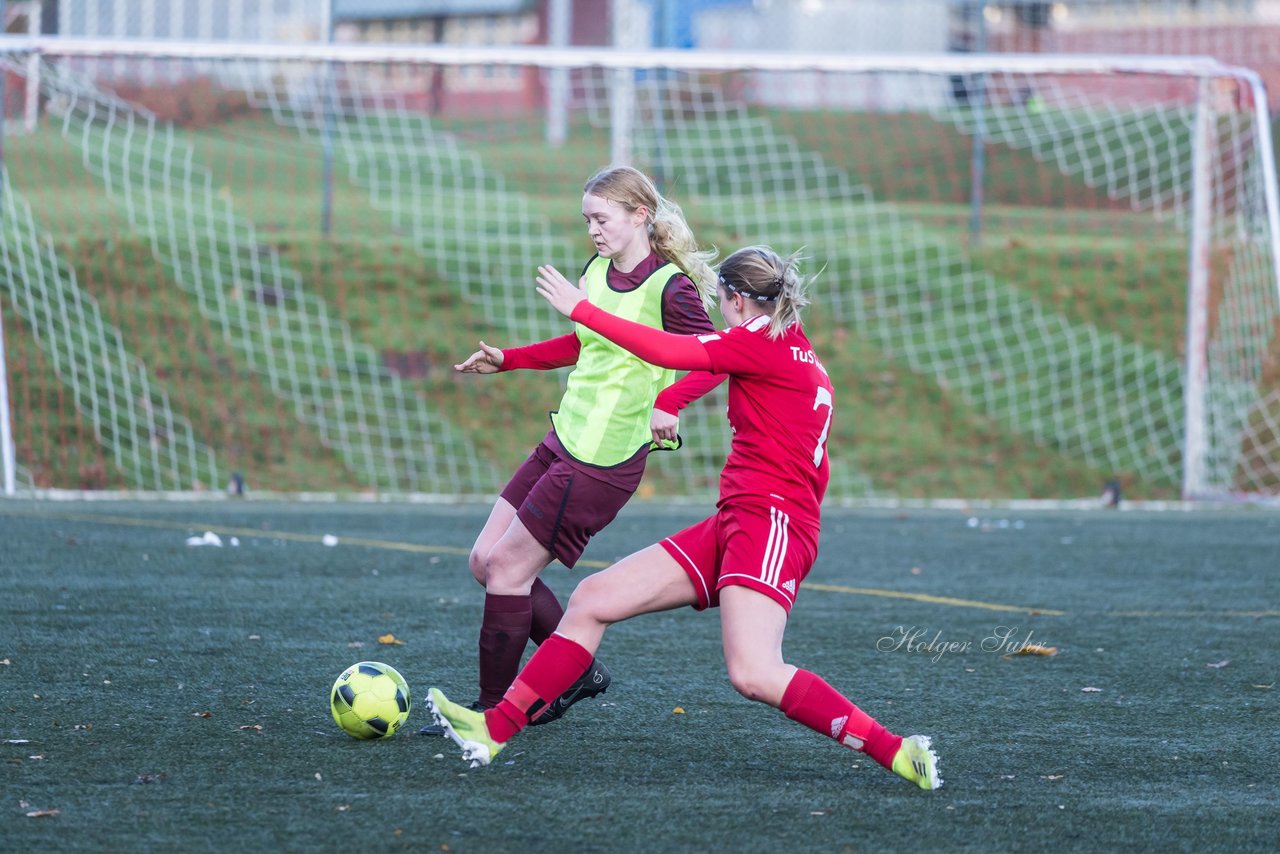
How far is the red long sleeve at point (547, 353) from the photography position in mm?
4629

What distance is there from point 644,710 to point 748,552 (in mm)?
976

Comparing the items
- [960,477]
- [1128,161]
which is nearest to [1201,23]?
[1128,161]

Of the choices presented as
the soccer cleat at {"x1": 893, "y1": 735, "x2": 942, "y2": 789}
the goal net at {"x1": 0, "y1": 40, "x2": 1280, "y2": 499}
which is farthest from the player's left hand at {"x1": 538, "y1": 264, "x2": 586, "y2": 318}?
the goal net at {"x1": 0, "y1": 40, "x2": 1280, "y2": 499}

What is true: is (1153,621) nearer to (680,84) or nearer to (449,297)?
(449,297)

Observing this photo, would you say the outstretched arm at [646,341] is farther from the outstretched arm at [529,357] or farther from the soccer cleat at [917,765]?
the soccer cleat at [917,765]

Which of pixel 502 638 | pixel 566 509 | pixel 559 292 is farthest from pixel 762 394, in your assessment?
pixel 502 638

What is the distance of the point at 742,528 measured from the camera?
388 cm

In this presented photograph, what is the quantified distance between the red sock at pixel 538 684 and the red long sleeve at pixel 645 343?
0.77 m

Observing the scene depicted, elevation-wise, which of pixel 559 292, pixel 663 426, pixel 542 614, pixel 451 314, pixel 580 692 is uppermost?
pixel 559 292

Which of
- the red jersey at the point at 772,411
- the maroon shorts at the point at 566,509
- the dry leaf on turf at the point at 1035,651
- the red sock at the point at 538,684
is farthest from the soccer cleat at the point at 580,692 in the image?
the dry leaf on turf at the point at 1035,651

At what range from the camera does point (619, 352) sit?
4.46 m

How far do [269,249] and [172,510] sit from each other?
444cm

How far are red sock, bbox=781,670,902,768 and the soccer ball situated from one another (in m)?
1.08

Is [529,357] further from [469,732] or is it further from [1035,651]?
[1035,651]
